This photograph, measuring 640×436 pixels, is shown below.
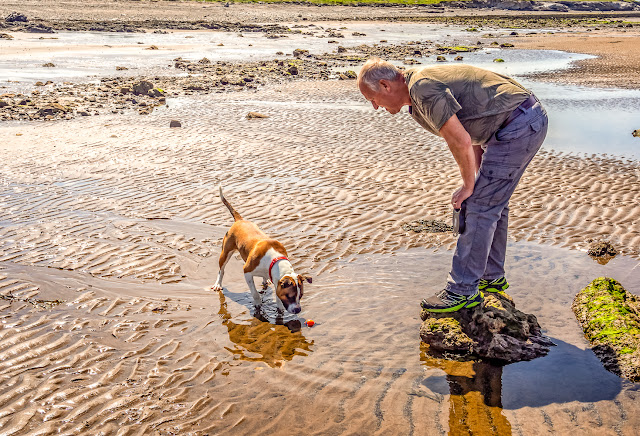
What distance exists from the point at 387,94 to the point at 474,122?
0.81m

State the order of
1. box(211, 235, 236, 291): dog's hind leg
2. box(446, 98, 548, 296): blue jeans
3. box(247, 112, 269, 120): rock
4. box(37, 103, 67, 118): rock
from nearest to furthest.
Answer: box(446, 98, 548, 296): blue jeans < box(211, 235, 236, 291): dog's hind leg < box(37, 103, 67, 118): rock < box(247, 112, 269, 120): rock

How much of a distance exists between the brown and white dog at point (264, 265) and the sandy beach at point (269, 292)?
0.27 meters

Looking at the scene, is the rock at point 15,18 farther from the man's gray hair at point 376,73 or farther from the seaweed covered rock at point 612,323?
the seaweed covered rock at point 612,323

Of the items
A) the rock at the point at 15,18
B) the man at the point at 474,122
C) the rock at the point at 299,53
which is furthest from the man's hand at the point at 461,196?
the rock at the point at 15,18

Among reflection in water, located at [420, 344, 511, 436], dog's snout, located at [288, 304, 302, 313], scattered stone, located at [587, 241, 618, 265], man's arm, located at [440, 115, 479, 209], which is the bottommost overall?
reflection in water, located at [420, 344, 511, 436]

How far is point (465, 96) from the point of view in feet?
16.6

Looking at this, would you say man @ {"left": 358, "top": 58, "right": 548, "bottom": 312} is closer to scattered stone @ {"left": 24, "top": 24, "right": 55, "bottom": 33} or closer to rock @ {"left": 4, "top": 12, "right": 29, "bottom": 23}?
scattered stone @ {"left": 24, "top": 24, "right": 55, "bottom": 33}

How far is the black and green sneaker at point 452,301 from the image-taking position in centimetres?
575

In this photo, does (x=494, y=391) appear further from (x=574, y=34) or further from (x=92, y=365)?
(x=574, y=34)

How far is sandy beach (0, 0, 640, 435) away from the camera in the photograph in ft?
16.0

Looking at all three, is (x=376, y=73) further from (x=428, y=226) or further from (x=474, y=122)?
(x=428, y=226)

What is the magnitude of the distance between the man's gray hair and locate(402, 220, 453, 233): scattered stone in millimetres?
4276

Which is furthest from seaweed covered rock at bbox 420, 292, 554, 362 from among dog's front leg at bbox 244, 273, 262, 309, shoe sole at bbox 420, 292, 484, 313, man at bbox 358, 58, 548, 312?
dog's front leg at bbox 244, 273, 262, 309

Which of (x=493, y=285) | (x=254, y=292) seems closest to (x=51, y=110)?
(x=254, y=292)
